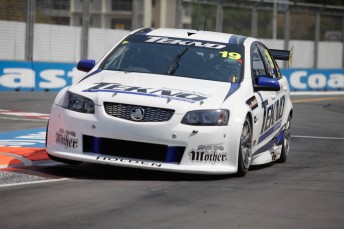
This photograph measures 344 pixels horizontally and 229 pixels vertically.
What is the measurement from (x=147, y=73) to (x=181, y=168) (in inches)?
59.4

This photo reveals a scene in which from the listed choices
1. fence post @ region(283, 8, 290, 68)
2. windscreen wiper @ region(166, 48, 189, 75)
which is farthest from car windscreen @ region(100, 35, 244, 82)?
fence post @ region(283, 8, 290, 68)

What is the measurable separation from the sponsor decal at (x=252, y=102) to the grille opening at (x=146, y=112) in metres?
1.13

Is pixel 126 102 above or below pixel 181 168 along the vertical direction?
above

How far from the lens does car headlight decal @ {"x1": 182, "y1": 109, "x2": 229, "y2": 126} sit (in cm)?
906

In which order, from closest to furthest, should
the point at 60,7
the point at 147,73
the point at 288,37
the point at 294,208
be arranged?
the point at 294,208 → the point at 147,73 → the point at 60,7 → the point at 288,37

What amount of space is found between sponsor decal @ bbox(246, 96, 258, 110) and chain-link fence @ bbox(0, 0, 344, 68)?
56.2 feet

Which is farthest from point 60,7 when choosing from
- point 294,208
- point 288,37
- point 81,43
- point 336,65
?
point 294,208

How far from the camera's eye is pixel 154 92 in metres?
9.32

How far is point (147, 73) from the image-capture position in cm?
1020

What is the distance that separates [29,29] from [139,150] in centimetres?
1876

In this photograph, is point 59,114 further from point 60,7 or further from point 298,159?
point 60,7

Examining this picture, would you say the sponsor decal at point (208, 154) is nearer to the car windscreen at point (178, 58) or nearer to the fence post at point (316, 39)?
the car windscreen at point (178, 58)

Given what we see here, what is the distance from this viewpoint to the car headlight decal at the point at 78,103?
921cm

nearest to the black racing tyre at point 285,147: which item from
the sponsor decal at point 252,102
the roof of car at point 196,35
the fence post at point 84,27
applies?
the roof of car at point 196,35
